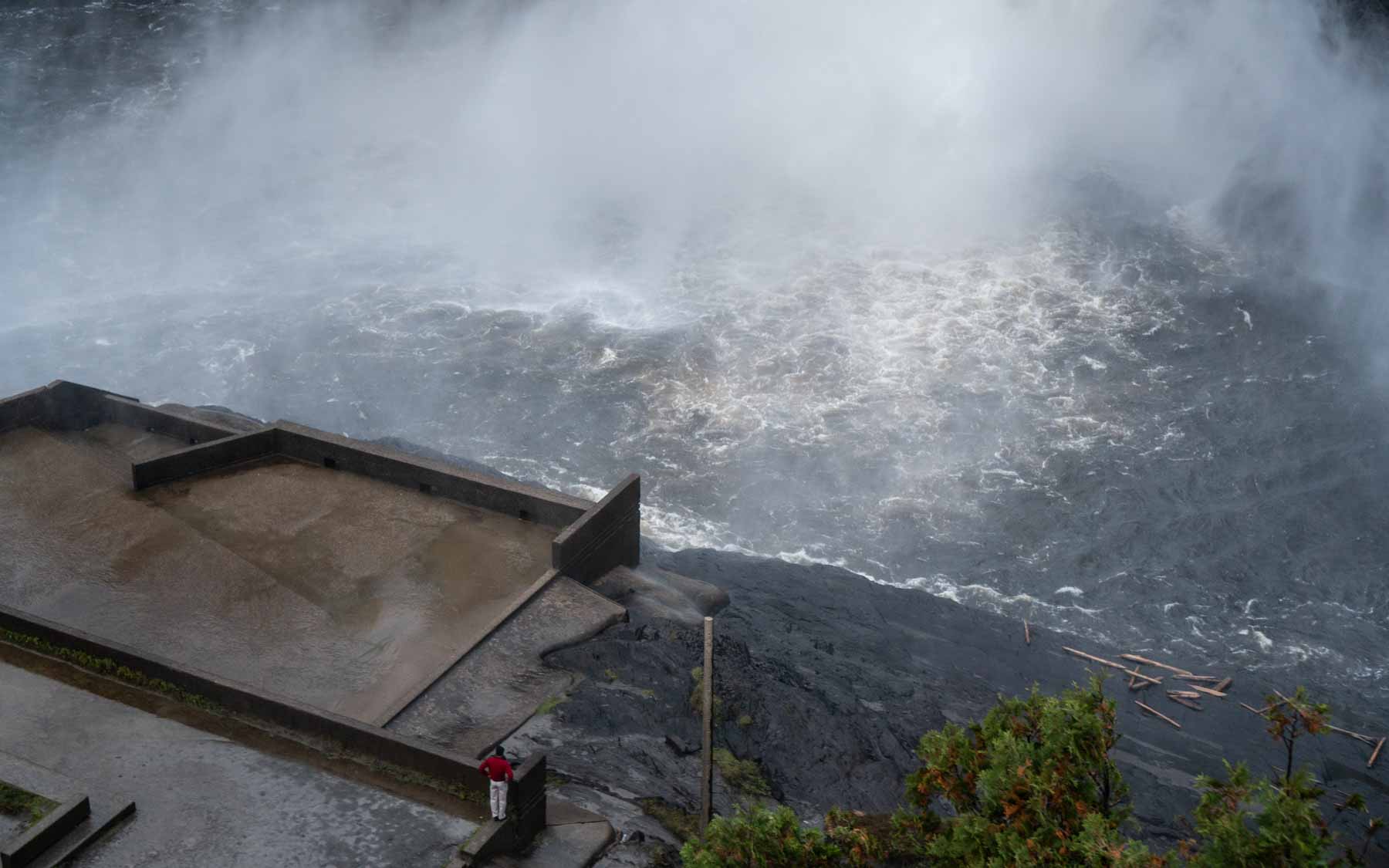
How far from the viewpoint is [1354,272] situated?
54031 mm

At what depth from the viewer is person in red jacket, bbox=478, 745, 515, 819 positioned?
18.3 meters

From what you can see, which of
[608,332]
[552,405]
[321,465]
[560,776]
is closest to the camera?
[560,776]

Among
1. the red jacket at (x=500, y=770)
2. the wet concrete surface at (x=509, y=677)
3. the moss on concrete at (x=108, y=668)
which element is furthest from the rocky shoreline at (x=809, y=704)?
the moss on concrete at (x=108, y=668)

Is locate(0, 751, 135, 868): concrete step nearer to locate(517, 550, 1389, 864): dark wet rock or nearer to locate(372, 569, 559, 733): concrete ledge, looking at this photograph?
locate(372, 569, 559, 733): concrete ledge

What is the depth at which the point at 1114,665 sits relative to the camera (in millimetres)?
32719

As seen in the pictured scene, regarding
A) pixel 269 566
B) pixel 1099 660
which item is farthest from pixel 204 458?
pixel 1099 660

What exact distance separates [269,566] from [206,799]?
301 inches

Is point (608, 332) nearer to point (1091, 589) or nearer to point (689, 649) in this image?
point (1091, 589)

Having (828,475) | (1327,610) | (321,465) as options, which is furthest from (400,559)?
(1327,610)

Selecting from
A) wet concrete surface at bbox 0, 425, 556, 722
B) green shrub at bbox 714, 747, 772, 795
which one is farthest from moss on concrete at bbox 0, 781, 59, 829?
green shrub at bbox 714, 747, 772, 795

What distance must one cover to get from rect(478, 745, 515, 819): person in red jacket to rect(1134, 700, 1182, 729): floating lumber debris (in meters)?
18.3

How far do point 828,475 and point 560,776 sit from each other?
74.5ft

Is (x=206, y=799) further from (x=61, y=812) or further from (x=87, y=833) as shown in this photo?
(x=61, y=812)

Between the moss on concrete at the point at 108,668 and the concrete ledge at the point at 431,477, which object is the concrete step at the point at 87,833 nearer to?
the moss on concrete at the point at 108,668
